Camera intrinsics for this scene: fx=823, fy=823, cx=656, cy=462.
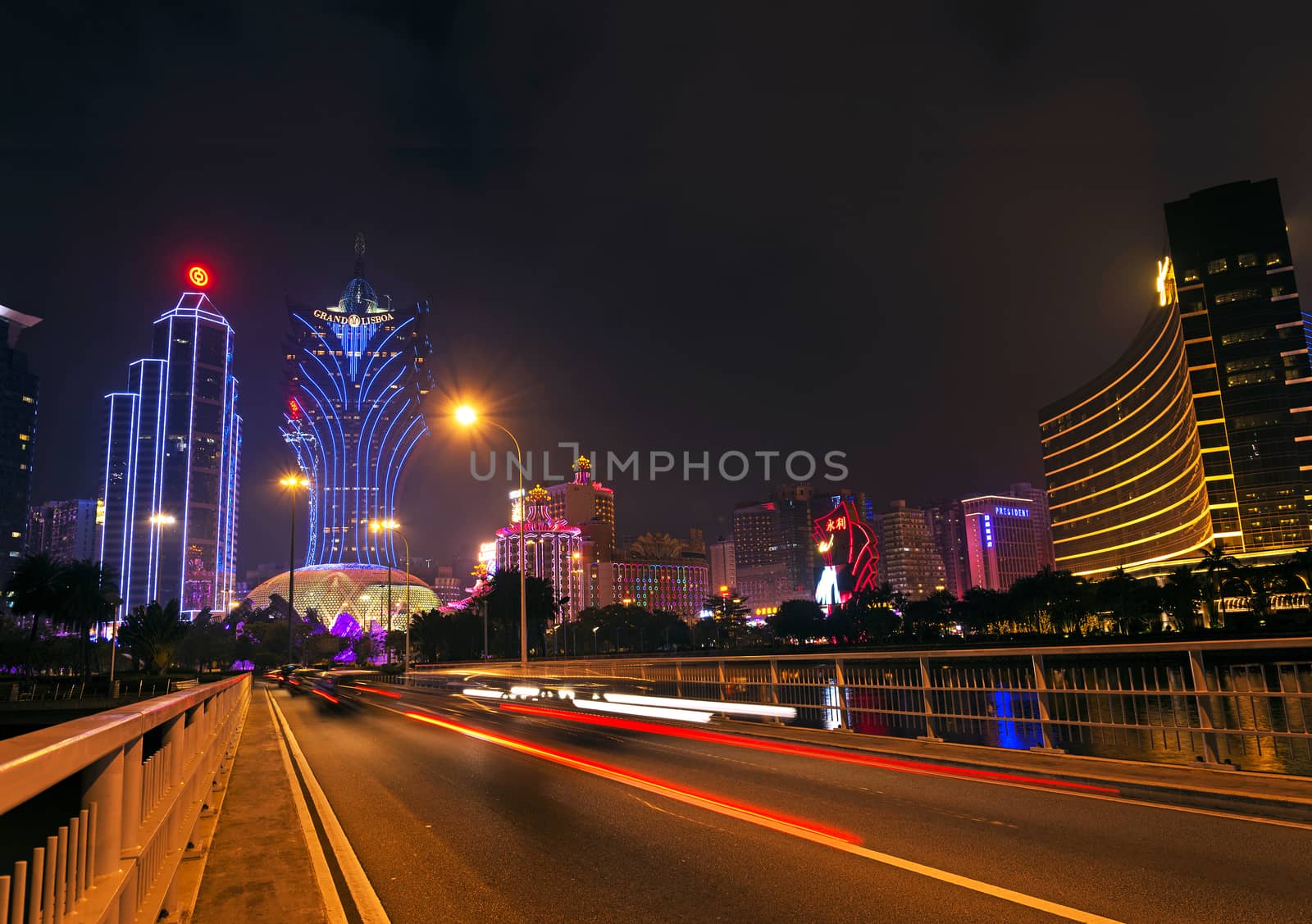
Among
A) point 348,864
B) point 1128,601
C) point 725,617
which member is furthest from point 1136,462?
point 348,864

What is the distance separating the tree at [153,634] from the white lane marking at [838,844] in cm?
6042

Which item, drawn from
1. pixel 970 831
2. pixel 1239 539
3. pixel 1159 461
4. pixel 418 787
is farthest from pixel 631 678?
pixel 1159 461

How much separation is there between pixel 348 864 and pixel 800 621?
436 ft

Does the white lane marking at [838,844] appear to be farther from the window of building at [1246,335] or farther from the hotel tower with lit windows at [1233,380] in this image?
the window of building at [1246,335]

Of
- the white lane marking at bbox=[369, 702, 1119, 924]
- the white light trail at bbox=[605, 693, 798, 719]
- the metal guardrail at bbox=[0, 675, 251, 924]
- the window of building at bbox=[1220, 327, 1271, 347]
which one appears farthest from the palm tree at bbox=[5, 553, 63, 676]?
the window of building at bbox=[1220, 327, 1271, 347]

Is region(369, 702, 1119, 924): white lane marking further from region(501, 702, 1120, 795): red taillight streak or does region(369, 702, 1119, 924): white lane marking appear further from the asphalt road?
region(501, 702, 1120, 795): red taillight streak

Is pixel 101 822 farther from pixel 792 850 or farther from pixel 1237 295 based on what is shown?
pixel 1237 295

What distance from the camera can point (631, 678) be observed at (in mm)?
24328

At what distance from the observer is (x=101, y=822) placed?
3.22 meters

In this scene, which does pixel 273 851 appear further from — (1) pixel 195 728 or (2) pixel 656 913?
(2) pixel 656 913

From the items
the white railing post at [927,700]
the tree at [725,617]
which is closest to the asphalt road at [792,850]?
the white railing post at [927,700]

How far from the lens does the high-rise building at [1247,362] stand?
115 metres

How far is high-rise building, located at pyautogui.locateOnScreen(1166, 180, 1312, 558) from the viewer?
378 feet

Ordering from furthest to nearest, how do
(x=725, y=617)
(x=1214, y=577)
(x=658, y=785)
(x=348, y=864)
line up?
(x=725, y=617), (x=1214, y=577), (x=658, y=785), (x=348, y=864)
